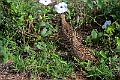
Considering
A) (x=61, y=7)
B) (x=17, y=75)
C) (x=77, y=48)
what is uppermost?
(x=61, y=7)

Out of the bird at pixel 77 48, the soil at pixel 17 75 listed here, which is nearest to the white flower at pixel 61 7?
the bird at pixel 77 48

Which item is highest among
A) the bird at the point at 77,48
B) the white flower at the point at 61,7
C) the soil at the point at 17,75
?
the white flower at the point at 61,7

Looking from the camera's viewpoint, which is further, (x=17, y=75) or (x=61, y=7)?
(x=61, y=7)

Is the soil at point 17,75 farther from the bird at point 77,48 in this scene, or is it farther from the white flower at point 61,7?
the white flower at point 61,7

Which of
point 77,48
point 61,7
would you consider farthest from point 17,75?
point 61,7

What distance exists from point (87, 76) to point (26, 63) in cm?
53

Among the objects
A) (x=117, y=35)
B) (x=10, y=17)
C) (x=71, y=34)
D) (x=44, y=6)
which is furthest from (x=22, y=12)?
(x=117, y=35)

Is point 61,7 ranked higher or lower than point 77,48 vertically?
higher

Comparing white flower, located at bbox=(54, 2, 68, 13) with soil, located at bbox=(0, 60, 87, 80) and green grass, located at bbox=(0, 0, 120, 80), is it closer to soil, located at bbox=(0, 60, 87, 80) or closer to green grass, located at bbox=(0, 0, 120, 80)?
green grass, located at bbox=(0, 0, 120, 80)

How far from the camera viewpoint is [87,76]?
3.13m

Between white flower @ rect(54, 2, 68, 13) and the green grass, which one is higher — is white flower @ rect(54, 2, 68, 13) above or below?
above

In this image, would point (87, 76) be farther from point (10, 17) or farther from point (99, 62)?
point (10, 17)

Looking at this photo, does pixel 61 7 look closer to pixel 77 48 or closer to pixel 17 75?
pixel 77 48

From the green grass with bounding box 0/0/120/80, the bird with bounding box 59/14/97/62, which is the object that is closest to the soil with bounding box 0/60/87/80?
the green grass with bounding box 0/0/120/80
